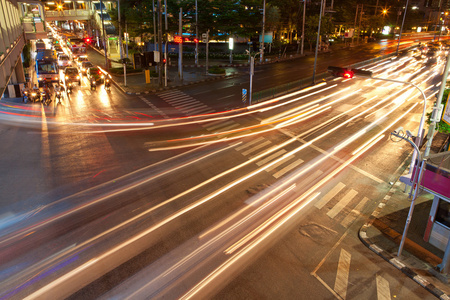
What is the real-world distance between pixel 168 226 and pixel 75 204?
185 inches

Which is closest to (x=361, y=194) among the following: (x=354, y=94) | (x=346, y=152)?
(x=346, y=152)

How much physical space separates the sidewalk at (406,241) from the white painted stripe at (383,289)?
1.02 metres

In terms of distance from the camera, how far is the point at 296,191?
15.3m

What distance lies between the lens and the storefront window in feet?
37.3

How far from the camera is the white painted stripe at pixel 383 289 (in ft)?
31.2

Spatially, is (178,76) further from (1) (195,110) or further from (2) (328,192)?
(2) (328,192)

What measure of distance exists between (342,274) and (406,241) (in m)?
3.73

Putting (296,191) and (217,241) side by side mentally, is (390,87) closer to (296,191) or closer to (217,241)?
(296,191)

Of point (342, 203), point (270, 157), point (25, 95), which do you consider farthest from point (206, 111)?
point (25, 95)

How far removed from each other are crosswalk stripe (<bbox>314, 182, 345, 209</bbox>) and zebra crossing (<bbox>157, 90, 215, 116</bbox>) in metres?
15.2

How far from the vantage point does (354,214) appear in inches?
547

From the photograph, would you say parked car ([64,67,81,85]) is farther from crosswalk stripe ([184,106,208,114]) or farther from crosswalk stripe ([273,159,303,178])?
crosswalk stripe ([273,159,303,178])

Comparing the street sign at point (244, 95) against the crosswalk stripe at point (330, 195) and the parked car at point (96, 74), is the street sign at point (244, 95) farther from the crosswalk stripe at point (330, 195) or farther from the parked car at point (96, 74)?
the parked car at point (96, 74)

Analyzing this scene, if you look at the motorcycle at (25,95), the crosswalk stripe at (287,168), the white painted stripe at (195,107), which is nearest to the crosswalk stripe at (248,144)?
the crosswalk stripe at (287,168)
